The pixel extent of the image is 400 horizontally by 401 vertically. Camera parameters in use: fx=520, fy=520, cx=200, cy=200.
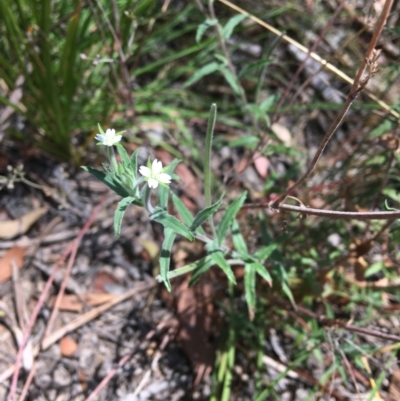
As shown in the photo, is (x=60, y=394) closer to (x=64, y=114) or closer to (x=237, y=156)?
(x=64, y=114)

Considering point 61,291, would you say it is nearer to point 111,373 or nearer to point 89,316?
point 89,316

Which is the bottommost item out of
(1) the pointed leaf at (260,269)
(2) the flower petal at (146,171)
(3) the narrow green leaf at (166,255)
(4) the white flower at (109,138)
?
(1) the pointed leaf at (260,269)

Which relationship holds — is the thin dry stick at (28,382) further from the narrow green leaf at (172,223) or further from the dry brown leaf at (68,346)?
the narrow green leaf at (172,223)

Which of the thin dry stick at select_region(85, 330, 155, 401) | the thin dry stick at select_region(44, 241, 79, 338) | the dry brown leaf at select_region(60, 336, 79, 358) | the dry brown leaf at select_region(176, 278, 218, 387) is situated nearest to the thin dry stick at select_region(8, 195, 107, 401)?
the thin dry stick at select_region(44, 241, 79, 338)

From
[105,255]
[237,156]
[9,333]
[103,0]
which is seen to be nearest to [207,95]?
[237,156]

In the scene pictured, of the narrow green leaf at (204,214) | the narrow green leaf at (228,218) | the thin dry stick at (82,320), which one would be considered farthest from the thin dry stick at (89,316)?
the narrow green leaf at (204,214)

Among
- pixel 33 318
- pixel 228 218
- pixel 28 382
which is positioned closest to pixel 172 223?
pixel 228 218
